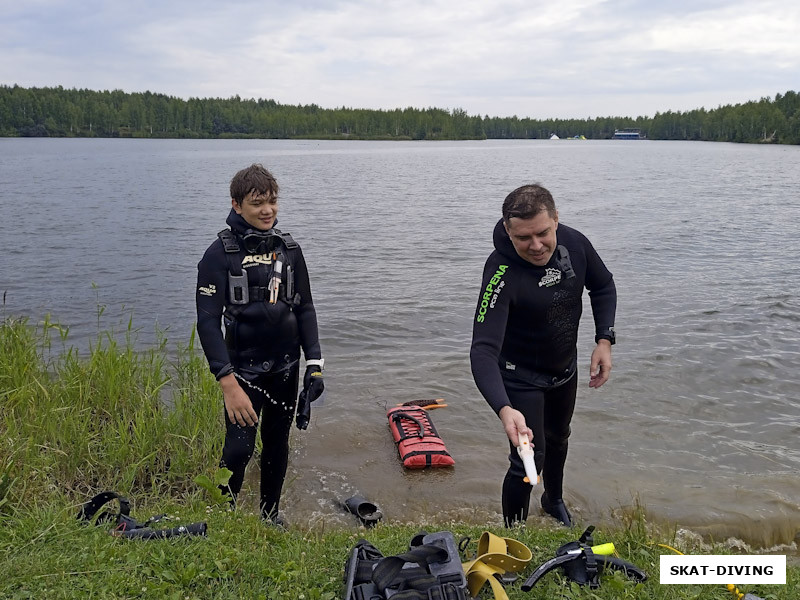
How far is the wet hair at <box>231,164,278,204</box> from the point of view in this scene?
4.12 meters

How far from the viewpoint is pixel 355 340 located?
10.6 metres

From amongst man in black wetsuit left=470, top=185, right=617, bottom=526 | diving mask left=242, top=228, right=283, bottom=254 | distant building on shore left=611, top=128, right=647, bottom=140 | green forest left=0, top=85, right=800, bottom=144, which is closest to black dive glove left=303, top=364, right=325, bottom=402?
diving mask left=242, top=228, right=283, bottom=254

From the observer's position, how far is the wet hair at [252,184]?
412 centimetres

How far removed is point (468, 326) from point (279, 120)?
128286 millimetres

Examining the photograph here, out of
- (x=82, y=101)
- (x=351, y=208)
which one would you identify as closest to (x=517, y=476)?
(x=351, y=208)

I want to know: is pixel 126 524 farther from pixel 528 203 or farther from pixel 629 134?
pixel 629 134

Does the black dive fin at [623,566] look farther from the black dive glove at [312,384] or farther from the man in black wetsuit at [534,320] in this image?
the black dive glove at [312,384]

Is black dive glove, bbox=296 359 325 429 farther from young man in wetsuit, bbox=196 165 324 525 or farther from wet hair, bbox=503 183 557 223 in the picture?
wet hair, bbox=503 183 557 223

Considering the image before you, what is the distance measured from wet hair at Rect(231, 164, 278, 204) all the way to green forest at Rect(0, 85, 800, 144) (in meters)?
108

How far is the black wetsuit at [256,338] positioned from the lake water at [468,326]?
4.38 ft

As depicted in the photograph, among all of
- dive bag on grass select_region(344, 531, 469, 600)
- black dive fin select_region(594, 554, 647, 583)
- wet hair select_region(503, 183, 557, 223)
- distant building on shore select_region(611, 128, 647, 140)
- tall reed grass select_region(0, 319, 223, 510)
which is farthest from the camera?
distant building on shore select_region(611, 128, 647, 140)

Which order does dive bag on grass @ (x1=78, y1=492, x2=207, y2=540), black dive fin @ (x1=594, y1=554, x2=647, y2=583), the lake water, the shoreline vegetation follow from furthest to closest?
1. the lake water
2. dive bag on grass @ (x1=78, y1=492, x2=207, y2=540)
3. black dive fin @ (x1=594, y1=554, x2=647, y2=583)
4. the shoreline vegetation

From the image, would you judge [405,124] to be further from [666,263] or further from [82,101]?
[666,263]

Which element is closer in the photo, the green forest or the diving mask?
the diving mask
